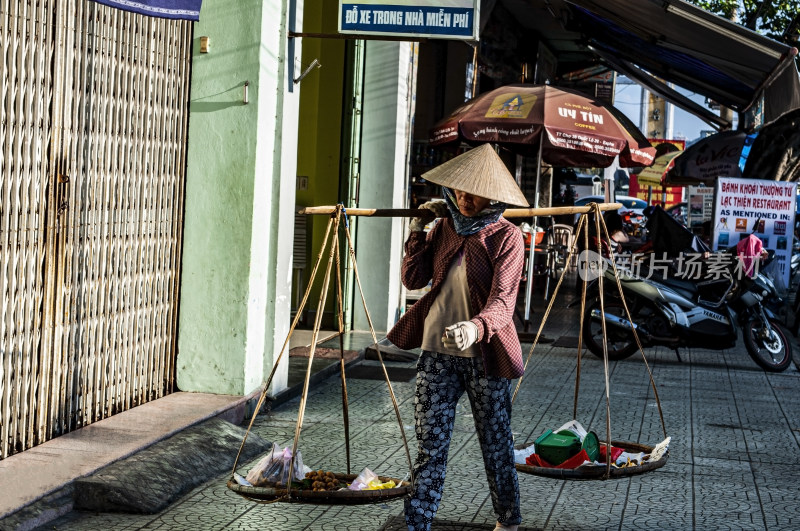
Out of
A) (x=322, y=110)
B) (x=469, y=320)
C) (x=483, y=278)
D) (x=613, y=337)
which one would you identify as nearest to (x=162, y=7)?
(x=483, y=278)

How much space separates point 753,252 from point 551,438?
26.7 feet

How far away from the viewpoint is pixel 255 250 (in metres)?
7.72

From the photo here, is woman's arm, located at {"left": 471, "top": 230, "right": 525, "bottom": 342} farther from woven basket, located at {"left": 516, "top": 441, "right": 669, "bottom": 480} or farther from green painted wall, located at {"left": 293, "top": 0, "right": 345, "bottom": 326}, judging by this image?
green painted wall, located at {"left": 293, "top": 0, "right": 345, "bottom": 326}

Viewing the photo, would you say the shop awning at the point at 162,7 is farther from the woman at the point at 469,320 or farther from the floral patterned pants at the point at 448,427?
the floral patterned pants at the point at 448,427

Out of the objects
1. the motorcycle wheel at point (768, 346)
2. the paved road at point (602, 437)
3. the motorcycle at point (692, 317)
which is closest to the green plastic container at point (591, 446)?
the paved road at point (602, 437)

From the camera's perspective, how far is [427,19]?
25.2 ft

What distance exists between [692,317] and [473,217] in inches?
276

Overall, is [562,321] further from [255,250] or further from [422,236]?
[422,236]

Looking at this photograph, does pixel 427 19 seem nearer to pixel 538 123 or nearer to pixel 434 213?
pixel 434 213

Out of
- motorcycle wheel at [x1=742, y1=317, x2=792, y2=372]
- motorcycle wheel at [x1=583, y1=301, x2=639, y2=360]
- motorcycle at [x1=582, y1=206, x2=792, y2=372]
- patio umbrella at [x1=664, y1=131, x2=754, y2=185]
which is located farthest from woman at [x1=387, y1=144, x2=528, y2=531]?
patio umbrella at [x1=664, y1=131, x2=754, y2=185]

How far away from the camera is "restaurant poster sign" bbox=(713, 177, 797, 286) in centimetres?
1469

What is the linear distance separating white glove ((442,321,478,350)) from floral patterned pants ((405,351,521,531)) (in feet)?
1.22

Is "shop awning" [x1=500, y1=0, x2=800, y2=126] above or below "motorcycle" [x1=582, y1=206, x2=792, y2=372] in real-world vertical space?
above

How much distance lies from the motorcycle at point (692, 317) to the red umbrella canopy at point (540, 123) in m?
1.81
